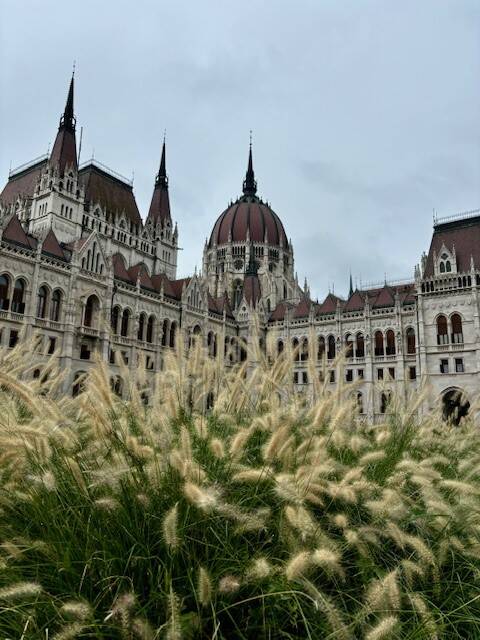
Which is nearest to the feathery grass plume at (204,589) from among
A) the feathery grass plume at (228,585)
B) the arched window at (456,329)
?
the feathery grass plume at (228,585)

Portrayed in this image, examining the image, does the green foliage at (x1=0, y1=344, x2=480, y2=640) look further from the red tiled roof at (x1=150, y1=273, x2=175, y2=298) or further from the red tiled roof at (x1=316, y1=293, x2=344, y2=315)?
the red tiled roof at (x1=316, y1=293, x2=344, y2=315)

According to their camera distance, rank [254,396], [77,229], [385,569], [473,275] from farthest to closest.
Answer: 1. [77,229]
2. [473,275]
3. [254,396]
4. [385,569]

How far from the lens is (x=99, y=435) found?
153 inches

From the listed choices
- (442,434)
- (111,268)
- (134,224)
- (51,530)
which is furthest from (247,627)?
(134,224)

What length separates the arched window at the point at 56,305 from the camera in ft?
109

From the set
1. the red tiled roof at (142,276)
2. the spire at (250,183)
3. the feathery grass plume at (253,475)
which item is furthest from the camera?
the spire at (250,183)

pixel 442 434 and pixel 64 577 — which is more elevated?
pixel 442 434

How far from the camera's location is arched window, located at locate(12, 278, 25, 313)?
3081 cm

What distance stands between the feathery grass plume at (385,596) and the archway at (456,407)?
600 centimetres

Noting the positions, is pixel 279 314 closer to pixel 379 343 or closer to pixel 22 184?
pixel 379 343

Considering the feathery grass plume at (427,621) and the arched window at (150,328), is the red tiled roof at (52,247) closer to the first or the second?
the arched window at (150,328)

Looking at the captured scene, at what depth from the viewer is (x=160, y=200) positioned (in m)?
61.3

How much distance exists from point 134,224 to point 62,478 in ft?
175

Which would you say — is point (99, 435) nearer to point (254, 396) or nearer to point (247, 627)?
point (247, 627)
